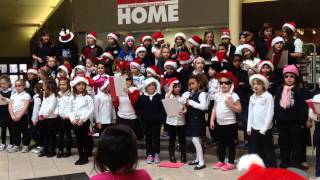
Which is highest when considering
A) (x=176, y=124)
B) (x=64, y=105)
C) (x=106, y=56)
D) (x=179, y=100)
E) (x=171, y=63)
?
(x=106, y=56)

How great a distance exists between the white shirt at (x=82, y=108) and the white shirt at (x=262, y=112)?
278 cm

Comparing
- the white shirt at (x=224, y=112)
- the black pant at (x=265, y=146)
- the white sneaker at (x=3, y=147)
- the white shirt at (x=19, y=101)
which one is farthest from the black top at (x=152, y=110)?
the white sneaker at (x=3, y=147)

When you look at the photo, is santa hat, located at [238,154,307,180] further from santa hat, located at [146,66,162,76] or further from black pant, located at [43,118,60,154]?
black pant, located at [43,118,60,154]

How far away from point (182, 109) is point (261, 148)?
1.40m

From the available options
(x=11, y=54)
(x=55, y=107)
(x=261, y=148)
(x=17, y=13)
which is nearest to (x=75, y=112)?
(x=55, y=107)

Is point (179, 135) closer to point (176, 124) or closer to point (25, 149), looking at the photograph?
point (176, 124)

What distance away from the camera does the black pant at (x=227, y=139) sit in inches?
258

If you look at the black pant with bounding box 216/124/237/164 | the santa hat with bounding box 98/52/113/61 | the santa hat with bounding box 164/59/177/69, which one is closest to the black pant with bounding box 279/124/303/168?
the black pant with bounding box 216/124/237/164

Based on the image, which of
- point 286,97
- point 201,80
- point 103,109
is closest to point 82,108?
point 103,109

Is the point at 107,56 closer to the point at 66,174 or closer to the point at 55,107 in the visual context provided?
the point at 55,107

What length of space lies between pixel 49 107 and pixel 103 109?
104 centimetres

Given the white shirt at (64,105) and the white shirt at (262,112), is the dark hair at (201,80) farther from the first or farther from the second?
the white shirt at (64,105)

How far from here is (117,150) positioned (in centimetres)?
204

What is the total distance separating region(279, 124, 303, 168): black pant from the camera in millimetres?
6055
